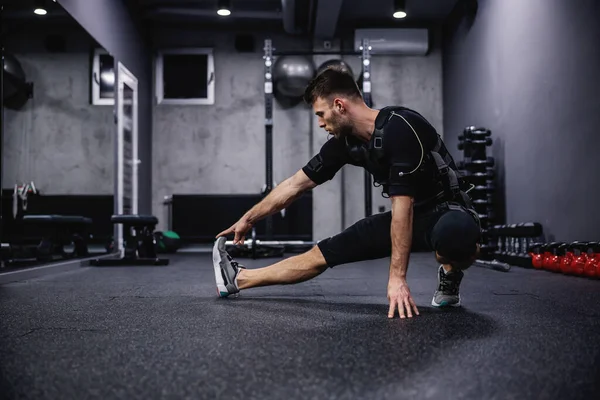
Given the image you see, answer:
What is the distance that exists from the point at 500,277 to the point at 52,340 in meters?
2.80

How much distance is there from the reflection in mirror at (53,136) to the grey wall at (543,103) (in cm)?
385

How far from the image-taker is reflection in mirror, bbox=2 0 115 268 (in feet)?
12.8

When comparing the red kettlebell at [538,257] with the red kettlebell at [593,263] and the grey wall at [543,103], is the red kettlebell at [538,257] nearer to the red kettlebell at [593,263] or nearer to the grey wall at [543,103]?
the grey wall at [543,103]

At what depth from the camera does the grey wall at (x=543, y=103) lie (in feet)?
12.2

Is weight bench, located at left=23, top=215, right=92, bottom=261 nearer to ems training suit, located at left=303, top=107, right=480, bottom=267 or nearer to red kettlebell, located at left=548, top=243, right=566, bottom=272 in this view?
ems training suit, located at left=303, top=107, right=480, bottom=267

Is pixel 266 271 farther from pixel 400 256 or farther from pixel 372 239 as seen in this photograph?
pixel 400 256

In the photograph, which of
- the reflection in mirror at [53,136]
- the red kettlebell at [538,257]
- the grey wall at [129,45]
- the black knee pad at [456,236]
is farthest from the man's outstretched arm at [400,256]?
the grey wall at [129,45]

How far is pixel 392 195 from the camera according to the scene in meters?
1.89

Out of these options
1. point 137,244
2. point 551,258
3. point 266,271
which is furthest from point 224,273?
point 137,244

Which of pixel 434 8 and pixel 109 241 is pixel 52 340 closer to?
pixel 109 241

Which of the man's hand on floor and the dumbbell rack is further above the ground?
the dumbbell rack

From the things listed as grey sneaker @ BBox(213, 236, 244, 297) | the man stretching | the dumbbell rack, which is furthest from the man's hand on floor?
the dumbbell rack

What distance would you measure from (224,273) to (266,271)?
0.19 metres

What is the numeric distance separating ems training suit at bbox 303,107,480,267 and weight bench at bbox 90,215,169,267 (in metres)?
2.87
